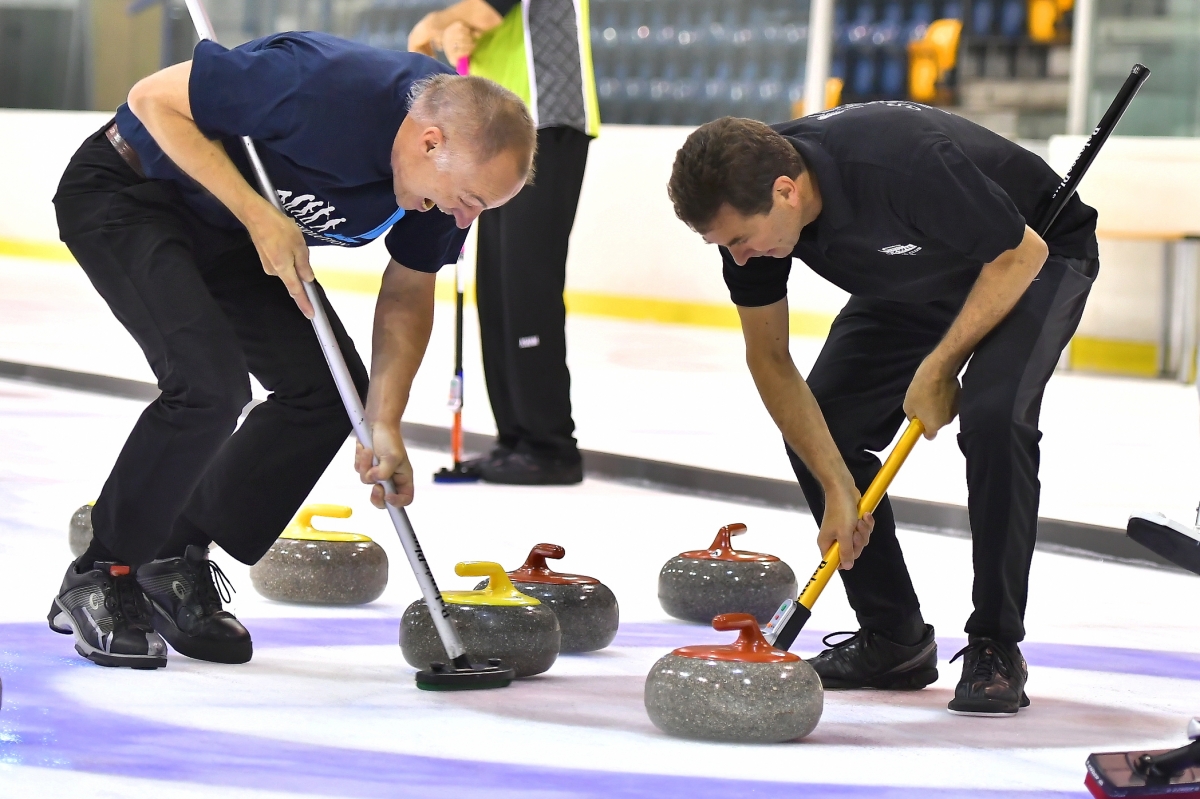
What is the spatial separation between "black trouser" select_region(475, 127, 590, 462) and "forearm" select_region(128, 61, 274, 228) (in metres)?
2.17

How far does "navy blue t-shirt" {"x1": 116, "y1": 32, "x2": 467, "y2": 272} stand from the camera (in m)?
2.56

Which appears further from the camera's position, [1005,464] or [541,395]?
[541,395]

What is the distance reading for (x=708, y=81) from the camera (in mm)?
10727

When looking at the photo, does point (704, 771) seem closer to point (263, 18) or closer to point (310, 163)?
Answer: point (310, 163)

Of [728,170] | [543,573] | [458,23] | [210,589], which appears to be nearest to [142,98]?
[210,589]

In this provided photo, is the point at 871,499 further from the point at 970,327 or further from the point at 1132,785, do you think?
the point at 1132,785

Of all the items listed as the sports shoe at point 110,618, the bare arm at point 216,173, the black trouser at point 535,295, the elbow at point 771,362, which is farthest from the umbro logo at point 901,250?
the black trouser at point 535,295

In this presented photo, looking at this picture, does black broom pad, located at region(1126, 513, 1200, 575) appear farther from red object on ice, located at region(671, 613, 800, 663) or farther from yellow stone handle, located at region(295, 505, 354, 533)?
yellow stone handle, located at region(295, 505, 354, 533)

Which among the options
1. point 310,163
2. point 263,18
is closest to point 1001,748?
point 310,163

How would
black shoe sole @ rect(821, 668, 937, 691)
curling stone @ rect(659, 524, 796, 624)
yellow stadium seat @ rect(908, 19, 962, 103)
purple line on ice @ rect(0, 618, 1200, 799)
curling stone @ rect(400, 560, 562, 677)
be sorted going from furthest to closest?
yellow stadium seat @ rect(908, 19, 962, 103), curling stone @ rect(659, 524, 796, 624), black shoe sole @ rect(821, 668, 937, 691), curling stone @ rect(400, 560, 562, 677), purple line on ice @ rect(0, 618, 1200, 799)

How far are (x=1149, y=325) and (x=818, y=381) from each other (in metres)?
6.27

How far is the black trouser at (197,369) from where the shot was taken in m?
2.63

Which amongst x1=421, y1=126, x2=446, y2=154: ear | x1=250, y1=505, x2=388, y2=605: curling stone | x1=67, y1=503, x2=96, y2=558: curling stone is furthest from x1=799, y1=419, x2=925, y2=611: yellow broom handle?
x1=67, y1=503, x2=96, y2=558: curling stone

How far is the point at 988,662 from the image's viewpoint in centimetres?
260
